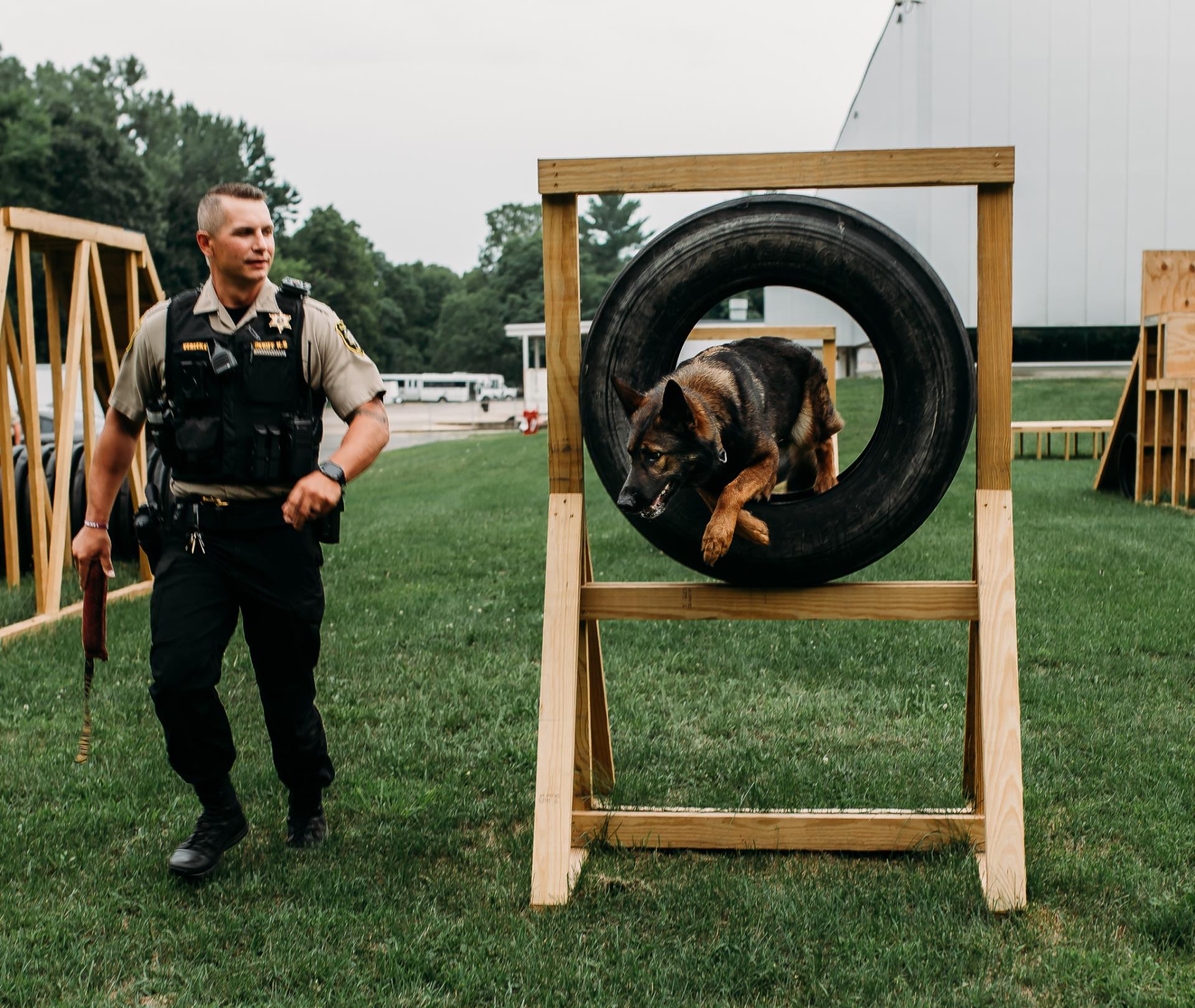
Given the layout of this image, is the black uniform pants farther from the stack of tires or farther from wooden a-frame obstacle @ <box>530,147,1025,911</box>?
the stack of tires

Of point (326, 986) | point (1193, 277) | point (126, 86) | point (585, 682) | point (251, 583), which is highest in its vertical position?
point (126, 86)

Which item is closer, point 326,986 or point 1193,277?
point 326,986

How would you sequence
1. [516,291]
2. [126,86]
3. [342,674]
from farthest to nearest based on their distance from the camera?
[516,291], [126,86], [342,674]

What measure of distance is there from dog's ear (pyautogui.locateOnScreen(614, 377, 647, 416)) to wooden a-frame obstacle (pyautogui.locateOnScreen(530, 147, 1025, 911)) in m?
0.36

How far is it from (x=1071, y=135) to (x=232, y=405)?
2537cm

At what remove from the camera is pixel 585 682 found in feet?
12.9

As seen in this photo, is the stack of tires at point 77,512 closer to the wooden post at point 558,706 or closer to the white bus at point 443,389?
the wooden post at point 558,706

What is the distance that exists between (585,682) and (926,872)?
1.22 metres

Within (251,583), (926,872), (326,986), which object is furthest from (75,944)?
(926,872)

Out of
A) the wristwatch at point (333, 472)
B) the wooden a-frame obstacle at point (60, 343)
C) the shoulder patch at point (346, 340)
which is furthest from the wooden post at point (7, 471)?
the wristwatch at point (333, 472)

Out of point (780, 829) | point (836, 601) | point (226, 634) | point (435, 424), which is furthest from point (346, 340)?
point (435, 424)

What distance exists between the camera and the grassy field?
115 inches

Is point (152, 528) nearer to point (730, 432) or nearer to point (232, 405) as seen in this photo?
point (232, 405)

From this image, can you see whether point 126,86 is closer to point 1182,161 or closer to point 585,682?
point 1182,161
